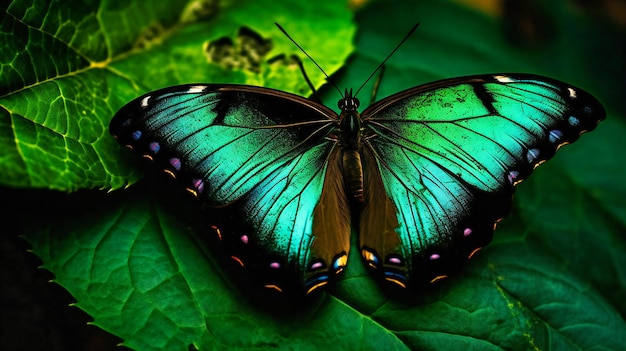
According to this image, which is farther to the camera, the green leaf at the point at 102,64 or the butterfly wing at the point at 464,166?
the butterfly wing at the point at 464,166

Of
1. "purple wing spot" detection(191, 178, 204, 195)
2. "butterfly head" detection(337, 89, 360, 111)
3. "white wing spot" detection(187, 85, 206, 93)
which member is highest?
"butterfly head" detection(337, 89, 360, 111)

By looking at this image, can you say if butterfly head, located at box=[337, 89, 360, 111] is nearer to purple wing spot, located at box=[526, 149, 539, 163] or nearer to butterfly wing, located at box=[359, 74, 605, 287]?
butterfly wing, located at box=[359, 74, 605, 287]

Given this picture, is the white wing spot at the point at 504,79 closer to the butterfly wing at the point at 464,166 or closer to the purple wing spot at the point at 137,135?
the butterfly wing at the point at 464,166

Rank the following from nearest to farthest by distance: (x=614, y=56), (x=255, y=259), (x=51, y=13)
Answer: (x=255, y=259) < (x=51, y=13) < (x=614, y=56)

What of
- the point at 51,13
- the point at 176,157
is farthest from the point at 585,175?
the point at 51,13

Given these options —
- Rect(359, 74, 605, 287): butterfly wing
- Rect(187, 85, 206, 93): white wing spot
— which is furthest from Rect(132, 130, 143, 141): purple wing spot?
Rect(359, 74, 605, 287): butterfly wing

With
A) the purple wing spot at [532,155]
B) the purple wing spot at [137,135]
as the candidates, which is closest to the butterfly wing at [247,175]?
the purple wing spot at [137,135]

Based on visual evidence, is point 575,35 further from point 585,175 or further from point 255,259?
point 255,259

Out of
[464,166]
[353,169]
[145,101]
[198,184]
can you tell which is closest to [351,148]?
[353,169]
